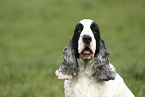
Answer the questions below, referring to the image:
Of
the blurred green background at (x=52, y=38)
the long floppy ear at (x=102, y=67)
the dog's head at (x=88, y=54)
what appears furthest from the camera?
the blurred green background at (x=52, y=38)

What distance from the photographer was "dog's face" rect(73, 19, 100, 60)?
8.87 feet

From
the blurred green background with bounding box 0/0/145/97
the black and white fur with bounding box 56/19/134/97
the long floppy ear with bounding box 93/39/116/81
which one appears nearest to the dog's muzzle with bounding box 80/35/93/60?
A: the black and white fur with bounding box 56/19/134/97

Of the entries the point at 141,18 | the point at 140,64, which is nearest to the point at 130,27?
the point at 141,18

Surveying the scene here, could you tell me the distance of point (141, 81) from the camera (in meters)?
5.25

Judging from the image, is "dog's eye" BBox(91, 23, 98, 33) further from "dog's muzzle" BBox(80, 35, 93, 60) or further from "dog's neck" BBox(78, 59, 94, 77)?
"dog's neck" BBox(78, 59, 94, 77)

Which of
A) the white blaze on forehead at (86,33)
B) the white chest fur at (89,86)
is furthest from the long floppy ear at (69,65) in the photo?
the white blaze on forehead at (86,33)

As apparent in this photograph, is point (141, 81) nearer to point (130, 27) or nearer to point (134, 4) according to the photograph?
point (130, 27)

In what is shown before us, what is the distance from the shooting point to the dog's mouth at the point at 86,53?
276cm

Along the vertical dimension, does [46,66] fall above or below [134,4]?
below

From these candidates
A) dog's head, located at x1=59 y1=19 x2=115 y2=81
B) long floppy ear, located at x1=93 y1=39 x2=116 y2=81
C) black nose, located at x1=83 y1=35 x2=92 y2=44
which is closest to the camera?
black nose, located at x1=83 y1=35 x2=92 y2=44

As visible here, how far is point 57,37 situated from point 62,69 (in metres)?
8.05

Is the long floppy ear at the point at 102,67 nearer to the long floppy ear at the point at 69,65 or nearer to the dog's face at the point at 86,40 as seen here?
the dog's face at the point at 86,40

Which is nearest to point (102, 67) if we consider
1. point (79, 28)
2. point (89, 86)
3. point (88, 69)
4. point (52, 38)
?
point (88, 69)

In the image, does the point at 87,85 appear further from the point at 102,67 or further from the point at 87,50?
the point at 87,50
